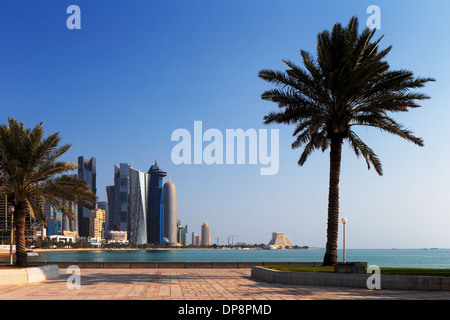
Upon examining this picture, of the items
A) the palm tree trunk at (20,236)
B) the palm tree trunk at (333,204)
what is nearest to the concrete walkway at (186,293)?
the palm tree trunk at (20,236)

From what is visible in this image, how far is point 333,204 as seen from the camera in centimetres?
2239

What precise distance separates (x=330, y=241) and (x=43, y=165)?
14841 mm

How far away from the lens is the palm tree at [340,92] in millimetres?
21031

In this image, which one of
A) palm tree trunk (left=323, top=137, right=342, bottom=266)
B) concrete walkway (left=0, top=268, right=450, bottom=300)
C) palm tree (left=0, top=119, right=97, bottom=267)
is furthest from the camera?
palm tree trunk (left=323, top=137, right=342, bottom=266)

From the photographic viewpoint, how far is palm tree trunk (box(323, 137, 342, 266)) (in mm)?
22188

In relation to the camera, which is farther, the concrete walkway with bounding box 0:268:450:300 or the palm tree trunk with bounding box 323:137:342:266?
the palm tree trunk with bounding box 323:137:342:266

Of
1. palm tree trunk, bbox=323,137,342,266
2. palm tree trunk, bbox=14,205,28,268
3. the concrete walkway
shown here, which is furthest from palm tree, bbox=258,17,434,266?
palm tree trunk, bbox=14,205,28,268

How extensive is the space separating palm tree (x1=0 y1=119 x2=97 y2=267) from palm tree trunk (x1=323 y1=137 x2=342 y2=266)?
1215 cm

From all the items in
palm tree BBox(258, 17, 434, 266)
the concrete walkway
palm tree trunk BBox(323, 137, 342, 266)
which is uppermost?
palm tree BBox(258, 17, 434, 266)

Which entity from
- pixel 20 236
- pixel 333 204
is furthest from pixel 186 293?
pixel 20 236

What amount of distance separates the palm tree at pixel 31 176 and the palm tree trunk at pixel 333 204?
478 inches

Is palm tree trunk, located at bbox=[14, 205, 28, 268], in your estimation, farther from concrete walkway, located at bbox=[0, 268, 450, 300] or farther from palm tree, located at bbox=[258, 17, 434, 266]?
palm tree, located at bbox=[258, 17, 434, 266]

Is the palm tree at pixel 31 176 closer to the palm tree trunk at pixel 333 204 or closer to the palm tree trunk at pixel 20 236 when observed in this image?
the palm tree trunk at pixel 20 236
